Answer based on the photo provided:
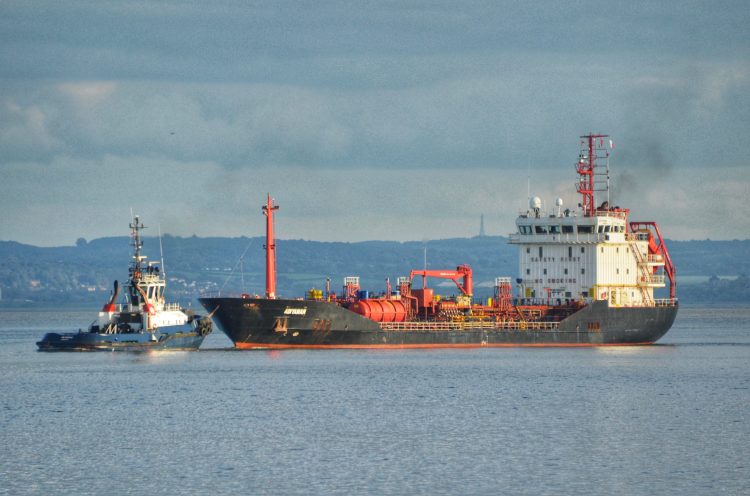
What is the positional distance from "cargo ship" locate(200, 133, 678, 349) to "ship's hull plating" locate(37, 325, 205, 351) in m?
3.48

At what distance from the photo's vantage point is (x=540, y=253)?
325 ft

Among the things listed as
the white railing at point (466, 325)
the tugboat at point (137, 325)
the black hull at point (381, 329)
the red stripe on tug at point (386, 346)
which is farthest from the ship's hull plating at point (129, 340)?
the white railing at point (466, 325)

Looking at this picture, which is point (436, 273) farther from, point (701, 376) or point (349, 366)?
point (701, 376)

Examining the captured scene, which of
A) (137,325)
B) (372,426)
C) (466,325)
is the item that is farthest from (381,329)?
(372,426)

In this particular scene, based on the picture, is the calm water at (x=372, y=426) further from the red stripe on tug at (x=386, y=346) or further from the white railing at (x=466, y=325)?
the white railing at (x=466, y=325)

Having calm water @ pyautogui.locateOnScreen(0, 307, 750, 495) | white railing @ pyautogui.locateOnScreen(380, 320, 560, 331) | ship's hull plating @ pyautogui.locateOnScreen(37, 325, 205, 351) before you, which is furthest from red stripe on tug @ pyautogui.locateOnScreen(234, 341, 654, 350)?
ship's hull plating @ pyautogui.locateOnScreen(37, 325, 205, 351)

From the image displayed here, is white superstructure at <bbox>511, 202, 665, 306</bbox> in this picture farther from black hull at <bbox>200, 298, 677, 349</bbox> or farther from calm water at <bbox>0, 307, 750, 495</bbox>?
calm water at <bbox>0, 307, 750, 495</bbox>

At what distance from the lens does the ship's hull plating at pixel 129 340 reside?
8881 centimetres

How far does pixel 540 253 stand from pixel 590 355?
437 inches

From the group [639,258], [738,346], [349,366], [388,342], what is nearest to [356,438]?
[349,366]

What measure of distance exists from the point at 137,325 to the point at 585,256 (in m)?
32.5

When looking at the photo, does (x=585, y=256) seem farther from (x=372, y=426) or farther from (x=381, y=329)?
(x=372, y=426)

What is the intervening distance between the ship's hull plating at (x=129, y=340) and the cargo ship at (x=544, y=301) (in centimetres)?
348

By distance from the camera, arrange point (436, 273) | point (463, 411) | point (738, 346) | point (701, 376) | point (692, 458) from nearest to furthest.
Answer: point (692, 458), point (463, 411), point (701, 376), point (436, 273), point (738, 346)
